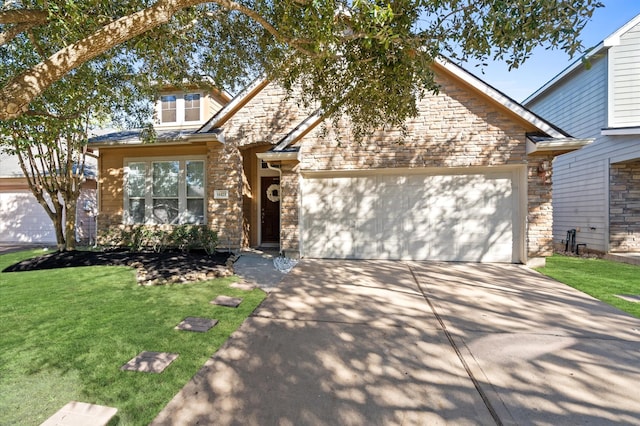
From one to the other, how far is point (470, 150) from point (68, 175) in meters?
11.8

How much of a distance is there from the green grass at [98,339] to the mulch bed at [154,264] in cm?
43

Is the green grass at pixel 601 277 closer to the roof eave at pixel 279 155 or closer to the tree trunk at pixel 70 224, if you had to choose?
the roof eave at pixel 279 155

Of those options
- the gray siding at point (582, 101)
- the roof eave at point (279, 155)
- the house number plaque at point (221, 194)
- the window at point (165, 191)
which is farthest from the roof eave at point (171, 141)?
the gray siding at point (582, 101)

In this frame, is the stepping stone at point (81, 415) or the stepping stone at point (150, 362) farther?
the stepping stone at point (150, 362)

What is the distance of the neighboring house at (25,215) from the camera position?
12266mm

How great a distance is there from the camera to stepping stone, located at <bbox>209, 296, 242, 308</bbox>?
4.84m

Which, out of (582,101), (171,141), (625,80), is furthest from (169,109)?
(625,80)

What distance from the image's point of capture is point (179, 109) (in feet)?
38.1

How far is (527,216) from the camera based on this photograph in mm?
7453

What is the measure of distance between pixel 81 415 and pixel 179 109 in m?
11.5

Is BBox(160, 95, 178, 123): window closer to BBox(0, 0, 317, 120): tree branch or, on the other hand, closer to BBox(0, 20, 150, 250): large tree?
BBox(0, 20, 150, 250): large tree

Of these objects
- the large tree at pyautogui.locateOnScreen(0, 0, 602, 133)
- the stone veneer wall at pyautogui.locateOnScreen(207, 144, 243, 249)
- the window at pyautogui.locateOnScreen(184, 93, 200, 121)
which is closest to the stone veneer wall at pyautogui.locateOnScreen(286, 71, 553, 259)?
the large tree at pyautogui.locateOnScreen(0, 0, 602, 133)

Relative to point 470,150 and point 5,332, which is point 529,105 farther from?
point 5,332

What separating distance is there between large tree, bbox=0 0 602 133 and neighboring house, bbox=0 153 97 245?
6.98 metres
